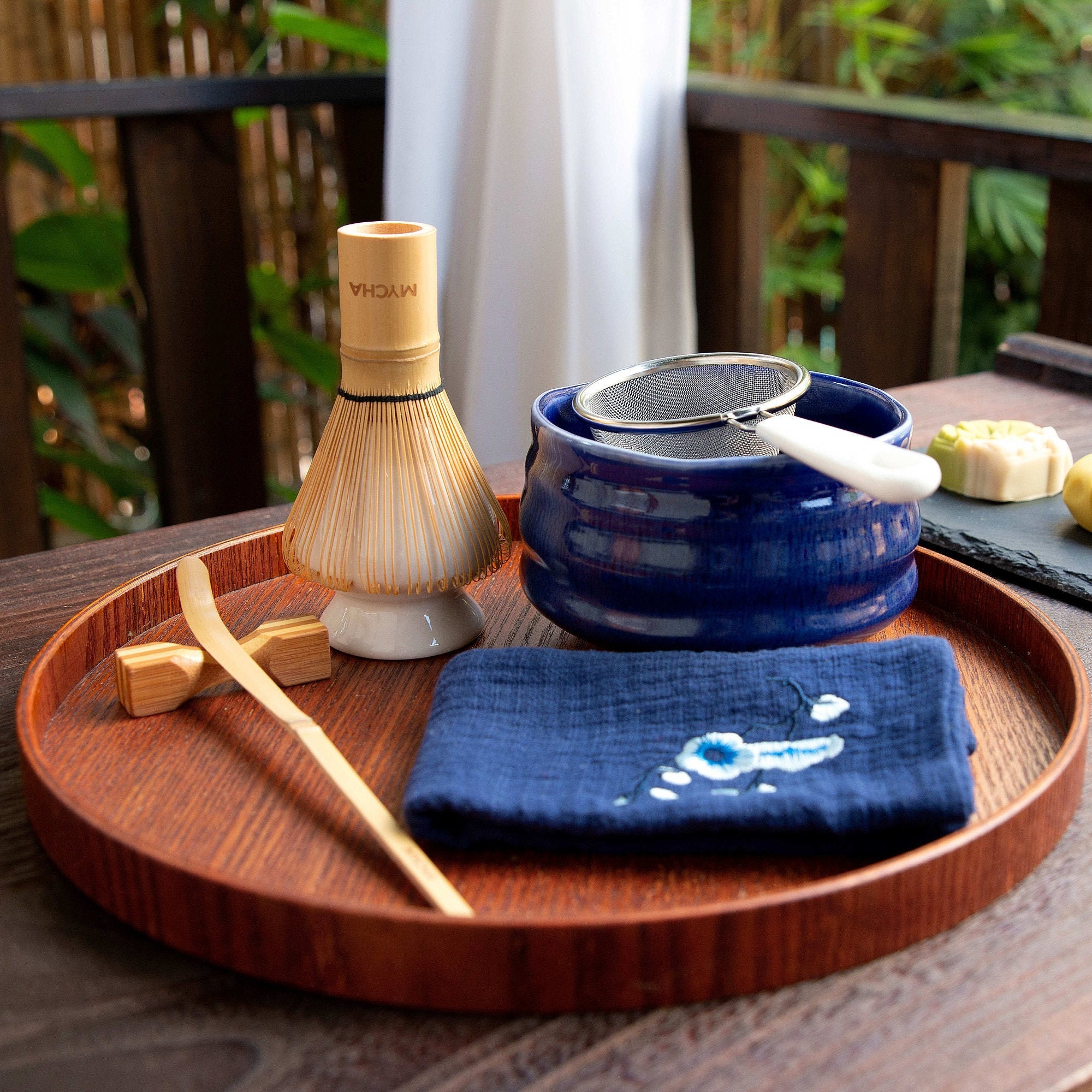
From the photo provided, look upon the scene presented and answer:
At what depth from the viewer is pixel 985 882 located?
38 cm

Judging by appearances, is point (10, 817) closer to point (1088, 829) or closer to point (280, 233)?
point (1088, 829)

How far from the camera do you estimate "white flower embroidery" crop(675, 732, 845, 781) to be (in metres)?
0.41

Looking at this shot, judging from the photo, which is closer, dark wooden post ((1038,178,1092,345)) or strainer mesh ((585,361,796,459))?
strainer mesh ((585,361,796,459))

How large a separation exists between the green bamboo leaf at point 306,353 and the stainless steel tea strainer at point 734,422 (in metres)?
1.43

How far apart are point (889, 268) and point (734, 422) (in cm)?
109

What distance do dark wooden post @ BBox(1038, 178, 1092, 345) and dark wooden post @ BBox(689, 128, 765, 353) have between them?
435mm

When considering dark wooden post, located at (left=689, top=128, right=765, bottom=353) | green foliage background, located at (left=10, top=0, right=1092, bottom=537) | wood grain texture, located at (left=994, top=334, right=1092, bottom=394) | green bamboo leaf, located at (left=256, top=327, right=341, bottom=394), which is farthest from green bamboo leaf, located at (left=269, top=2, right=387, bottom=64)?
wood grain texture, located at (left=994, top=334, right=1092, bottom=394)

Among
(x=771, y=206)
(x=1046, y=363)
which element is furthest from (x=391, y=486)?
(x=771, y=206)

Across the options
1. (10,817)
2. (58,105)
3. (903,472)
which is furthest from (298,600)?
(58,105)

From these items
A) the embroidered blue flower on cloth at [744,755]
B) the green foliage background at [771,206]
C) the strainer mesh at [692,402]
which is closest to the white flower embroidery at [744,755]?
the embroidered blue flower on cloth at [744,755]

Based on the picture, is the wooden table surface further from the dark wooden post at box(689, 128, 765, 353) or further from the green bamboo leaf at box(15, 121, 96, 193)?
the green bamboo leaf at box(15, 121, 96, 193)

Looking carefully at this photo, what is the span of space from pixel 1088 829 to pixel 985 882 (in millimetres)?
69

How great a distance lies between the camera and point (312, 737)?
0.44 metres

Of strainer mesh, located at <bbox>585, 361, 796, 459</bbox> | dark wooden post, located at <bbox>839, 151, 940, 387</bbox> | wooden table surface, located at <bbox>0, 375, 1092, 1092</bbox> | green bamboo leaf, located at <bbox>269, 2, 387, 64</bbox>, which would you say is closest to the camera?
wooden table surface, located at <bbox>0, 375, 1092, 1092</bbox>
